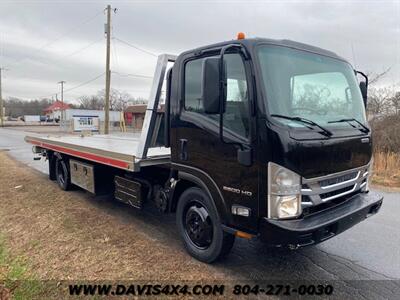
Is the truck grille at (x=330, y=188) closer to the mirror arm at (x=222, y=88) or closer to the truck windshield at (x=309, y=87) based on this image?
the truck windshield at (x=309, y=87)

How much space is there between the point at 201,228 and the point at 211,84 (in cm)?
170

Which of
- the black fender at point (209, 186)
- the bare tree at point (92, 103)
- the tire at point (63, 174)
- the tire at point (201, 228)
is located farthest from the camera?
the bare tree at point (92, 103)

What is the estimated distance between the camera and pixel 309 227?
2834 mm

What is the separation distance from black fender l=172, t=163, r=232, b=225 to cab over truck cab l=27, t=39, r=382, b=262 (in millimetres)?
11

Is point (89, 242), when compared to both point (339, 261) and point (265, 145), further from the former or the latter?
point (339, 261)

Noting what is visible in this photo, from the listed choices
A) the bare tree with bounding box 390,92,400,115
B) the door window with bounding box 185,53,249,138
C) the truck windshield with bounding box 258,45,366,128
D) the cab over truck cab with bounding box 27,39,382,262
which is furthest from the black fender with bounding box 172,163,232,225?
the bare tree with bounding box 390,92,400,115

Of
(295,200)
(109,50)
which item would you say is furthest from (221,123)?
(109,50)

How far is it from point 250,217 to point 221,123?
3.19 feet

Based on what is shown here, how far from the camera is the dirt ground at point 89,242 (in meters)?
3.51

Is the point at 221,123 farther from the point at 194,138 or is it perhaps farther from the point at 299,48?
the point at 299,48

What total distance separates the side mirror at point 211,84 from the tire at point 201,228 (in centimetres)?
110

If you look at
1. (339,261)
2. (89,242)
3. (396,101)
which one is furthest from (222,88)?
(396,101)

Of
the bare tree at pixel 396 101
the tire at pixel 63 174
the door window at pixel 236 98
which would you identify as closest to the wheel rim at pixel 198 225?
the door window at pixel 236 98

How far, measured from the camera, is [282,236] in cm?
282
